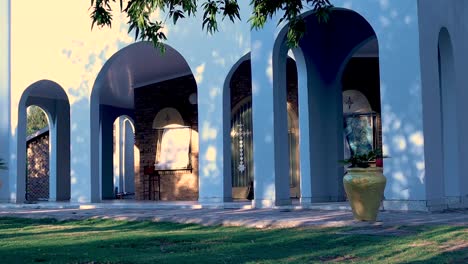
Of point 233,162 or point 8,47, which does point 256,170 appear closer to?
point 233,162

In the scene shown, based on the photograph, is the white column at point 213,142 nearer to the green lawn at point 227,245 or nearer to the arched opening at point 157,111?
the arched opening at point 157,111

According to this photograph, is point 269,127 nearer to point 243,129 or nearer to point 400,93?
point 400,93

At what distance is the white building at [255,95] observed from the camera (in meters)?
10.0

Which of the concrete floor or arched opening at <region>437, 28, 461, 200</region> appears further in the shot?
arched opening at <region>437, 28, 461, 200</region>

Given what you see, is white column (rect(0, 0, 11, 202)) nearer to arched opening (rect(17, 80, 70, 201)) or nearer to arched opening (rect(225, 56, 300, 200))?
arched opening (rect(17, 80, 70, 201))

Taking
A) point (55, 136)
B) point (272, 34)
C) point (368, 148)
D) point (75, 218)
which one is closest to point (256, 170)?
point (272, 34)

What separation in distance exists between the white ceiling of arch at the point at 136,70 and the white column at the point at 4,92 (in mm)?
2343

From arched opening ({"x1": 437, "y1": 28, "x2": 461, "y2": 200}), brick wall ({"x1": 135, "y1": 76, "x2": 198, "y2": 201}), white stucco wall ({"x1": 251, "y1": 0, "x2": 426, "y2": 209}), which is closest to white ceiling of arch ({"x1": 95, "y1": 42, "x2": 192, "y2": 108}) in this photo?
brick wall ({"x1": 135, "y1": 76, "x2": 198, "y2": 201})

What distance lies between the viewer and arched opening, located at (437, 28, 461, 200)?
10.9 metres

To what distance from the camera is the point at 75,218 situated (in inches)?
418

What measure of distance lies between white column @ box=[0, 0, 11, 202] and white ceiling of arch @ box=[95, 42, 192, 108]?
2.34 metres

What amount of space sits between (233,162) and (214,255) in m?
10.9

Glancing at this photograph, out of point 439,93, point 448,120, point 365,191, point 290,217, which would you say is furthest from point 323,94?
point 365,191

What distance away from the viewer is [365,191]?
27.6 feet
